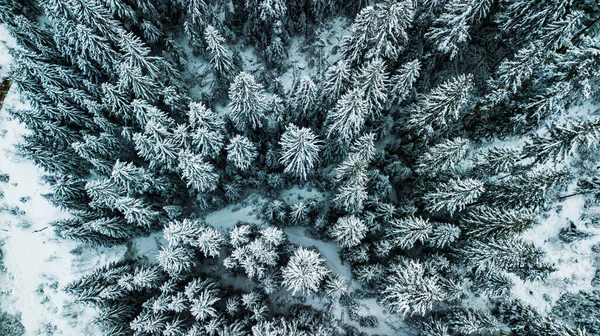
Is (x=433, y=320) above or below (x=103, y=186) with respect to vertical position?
below

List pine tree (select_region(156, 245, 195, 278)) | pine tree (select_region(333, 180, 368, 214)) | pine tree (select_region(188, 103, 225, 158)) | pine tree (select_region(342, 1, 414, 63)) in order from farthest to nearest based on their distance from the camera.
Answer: pine tree (select_region(188, 103, 225, 158)) < pine tree (select_region(342, 1, 414, 63)) < pine tree (select_region(333, 180, 368, 214)) < pine tree (select_region(156, 245, 195, 278))

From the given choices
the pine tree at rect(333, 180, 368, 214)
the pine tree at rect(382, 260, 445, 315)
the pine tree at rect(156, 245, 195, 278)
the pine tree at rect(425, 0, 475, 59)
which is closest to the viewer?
the pine tree at rect(382, 260, 445, 315)

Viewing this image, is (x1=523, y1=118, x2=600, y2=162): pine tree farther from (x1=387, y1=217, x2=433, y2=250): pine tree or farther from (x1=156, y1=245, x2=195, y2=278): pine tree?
(x1=156, y1=245, x2=195, y2=278): pine tree

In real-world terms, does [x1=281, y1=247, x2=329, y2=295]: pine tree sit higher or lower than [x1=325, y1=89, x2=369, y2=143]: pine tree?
lower

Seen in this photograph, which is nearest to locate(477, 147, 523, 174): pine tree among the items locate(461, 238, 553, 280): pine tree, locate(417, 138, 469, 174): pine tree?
locate(417, 138, 469, 174): pine tree

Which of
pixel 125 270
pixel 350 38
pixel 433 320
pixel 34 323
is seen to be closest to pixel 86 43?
pixel 125 270

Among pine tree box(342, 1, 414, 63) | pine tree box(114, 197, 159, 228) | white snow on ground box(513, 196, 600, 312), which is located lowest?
white snow on ground box(513, 196, 600, 312)

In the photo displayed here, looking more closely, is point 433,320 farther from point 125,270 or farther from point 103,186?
point 103,186
